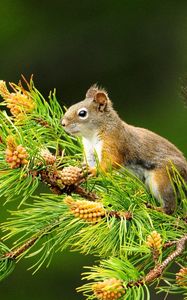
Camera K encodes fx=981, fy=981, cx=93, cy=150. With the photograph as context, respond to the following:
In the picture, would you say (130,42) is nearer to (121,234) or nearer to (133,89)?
(133,89)

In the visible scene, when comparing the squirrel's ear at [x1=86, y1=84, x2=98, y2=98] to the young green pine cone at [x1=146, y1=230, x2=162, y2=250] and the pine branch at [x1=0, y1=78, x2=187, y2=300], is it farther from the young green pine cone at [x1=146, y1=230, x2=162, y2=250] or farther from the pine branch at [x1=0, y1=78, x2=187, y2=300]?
the young green pine cone at [x1=146, y1=230, x2=162, y2=250]

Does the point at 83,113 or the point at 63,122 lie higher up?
the point at 83,113

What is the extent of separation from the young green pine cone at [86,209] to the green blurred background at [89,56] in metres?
3.68

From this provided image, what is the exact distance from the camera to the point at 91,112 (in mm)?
2209

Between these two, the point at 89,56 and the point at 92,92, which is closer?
the point at 92,92

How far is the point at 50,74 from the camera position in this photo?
5668 mm

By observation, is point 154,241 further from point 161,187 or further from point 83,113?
point 83,113

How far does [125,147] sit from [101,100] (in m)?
0.18

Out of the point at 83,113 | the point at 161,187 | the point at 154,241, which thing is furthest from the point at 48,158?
the point at 83,113

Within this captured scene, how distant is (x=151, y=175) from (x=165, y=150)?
7 cm

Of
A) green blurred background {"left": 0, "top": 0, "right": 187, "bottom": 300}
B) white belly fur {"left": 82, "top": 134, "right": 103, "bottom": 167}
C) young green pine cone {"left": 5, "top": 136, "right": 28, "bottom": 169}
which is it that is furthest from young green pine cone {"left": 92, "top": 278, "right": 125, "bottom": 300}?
green blurred background {"left": 0, "top": 0, "right": 187, "bottom": 300}

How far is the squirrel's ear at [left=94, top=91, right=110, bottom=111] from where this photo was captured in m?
2.16

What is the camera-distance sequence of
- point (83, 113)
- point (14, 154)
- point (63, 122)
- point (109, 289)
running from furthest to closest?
point (83, 113) → point (63, 122) → point (14, 154) → point (109, 289)

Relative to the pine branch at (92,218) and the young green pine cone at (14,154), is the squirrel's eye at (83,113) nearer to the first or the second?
the pine branch at (92,218)
